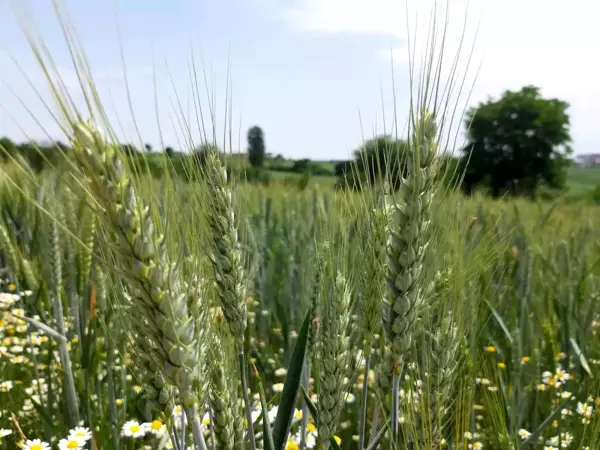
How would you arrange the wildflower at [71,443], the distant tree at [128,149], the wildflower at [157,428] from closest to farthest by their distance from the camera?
the distant tree at [128,149], the wildflower at [71,443], the wildflower at [157,428]

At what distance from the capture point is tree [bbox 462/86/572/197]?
145 feet

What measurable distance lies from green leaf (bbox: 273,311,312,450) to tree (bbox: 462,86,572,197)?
44.4m

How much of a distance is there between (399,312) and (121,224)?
522 mm

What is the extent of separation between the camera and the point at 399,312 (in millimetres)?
1027

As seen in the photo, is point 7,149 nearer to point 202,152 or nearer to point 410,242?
point 202,152

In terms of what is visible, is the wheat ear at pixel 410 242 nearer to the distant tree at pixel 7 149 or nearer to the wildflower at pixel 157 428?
the distant tree at pixel 7 149

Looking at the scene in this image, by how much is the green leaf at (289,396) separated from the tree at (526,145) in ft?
146

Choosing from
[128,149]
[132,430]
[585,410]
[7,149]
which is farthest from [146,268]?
[7,149]

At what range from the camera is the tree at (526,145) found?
44188 mm

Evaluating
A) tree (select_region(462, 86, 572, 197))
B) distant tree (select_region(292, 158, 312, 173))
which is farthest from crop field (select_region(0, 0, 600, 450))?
tree (select_region(462, 86, 572, 197))

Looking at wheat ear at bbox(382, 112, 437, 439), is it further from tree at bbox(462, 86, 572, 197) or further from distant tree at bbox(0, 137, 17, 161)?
tree at bbox(462, 86, 572, 197)

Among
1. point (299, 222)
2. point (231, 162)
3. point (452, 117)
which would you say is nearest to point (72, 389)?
point (231, 162)

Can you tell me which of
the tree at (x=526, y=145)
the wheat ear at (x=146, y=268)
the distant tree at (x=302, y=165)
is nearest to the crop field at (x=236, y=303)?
the wheat ear at (x=146, y=268)

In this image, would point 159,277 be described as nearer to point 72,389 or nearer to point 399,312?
point 399,312
